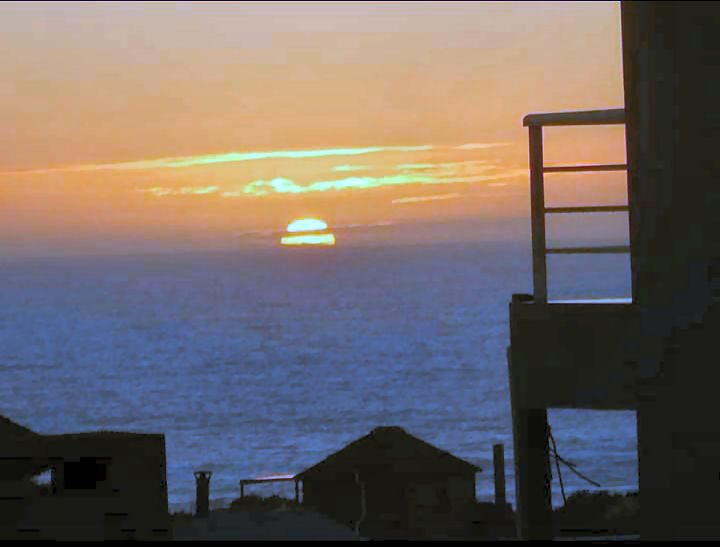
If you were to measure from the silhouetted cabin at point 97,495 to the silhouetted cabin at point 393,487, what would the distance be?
12.1 meters

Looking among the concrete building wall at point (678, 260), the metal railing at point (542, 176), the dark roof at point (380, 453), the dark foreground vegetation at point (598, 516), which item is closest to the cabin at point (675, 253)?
the concrete building wall at point (678, 260)

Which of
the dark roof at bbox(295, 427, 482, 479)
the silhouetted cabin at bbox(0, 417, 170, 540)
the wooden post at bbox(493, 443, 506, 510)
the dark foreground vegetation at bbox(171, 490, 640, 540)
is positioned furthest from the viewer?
the dark foreground vegetation at bbox(171, 490, 640, 540)

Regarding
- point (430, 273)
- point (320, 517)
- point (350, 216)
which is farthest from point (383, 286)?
point (320, 517)

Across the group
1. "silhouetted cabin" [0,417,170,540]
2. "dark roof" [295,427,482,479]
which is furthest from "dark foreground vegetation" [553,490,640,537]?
"silhouetted cabin" [0,417,170,540]

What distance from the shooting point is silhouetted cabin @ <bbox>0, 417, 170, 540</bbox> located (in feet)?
28.4

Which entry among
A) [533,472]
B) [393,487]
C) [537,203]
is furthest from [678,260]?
[393,487]

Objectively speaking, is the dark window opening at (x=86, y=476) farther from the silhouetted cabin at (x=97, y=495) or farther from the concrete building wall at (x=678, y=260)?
the concrete building wall at (x=678, y=260)

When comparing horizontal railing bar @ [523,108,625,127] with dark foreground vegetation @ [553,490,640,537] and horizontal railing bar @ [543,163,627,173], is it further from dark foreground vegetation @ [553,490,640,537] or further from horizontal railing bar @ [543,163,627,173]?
dark foreground vegetation @ [553,490,640,537]

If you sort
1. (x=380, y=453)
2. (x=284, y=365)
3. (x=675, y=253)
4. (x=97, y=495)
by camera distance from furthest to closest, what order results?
1. (x=284, y=365)
2. (x=380, y=453)
3. (x=97, y=495)
4. (x=675, y=253)

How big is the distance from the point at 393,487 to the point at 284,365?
71078 mm

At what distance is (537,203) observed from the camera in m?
5.75

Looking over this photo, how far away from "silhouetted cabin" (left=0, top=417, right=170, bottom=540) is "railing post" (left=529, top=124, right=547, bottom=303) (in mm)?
4175

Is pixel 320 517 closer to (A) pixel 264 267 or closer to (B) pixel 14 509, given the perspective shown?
(B) pixel 14 509

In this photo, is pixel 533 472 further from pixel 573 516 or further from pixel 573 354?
pixel 573 516
